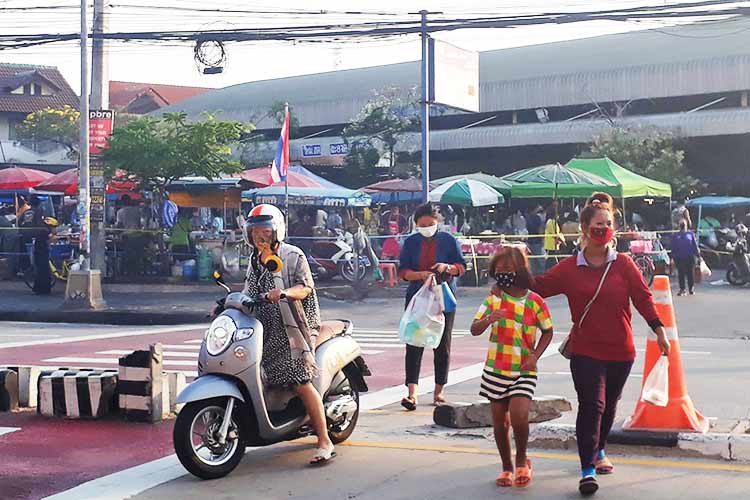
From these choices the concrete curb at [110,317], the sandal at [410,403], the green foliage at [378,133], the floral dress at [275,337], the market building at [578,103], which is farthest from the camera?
the market building at [578,103]

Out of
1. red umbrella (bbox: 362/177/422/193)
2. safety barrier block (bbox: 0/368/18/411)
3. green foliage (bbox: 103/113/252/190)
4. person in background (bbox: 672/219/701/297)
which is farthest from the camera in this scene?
red umbrella (bbox: 362/177/422/193)

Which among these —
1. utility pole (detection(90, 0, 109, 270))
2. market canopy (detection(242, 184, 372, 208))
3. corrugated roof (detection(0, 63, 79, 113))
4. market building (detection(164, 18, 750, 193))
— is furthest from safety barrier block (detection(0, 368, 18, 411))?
corrugated roof (detection(0, 63, 79, 113))

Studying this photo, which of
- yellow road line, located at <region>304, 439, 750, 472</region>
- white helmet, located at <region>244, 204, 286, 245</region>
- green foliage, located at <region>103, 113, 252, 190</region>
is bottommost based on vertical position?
yellow road line, located at <region>304, 439, 750, 472</region>

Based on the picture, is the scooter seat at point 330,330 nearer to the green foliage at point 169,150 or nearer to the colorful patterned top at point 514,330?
the colorful patterned top at point 514,330

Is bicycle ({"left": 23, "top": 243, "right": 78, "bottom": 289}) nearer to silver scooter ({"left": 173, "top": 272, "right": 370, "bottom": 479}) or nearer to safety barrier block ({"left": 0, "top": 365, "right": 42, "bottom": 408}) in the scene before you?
safety barrier block ({"left": 0, "top": 365, "right": 42, "bottom": 408})

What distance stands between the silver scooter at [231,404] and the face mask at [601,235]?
2.16 meters

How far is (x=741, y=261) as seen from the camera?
2447cm

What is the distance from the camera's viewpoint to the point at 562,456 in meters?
7.50

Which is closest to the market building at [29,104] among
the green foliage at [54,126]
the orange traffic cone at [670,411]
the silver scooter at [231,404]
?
the green foliage at [54,126]

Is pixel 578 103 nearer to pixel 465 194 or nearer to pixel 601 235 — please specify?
pixel 465 194

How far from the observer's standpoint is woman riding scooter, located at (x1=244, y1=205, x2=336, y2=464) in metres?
7.04

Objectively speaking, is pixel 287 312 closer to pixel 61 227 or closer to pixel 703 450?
pixel 703 450

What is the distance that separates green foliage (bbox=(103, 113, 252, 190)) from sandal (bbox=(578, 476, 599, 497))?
68.4 ft

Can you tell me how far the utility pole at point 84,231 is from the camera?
21297 millimetres
